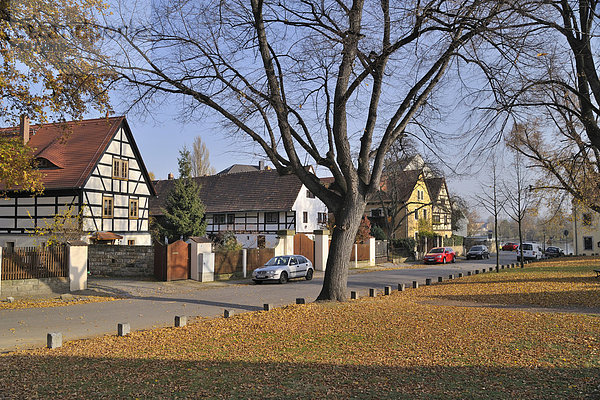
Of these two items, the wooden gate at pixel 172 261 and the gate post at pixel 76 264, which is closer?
the gate post at pixel 76 264

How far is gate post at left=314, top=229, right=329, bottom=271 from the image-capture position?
3340 centimetres

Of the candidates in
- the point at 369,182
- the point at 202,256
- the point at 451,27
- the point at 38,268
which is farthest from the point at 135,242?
the point at 451,27

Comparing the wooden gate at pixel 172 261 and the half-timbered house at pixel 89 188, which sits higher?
the half-timbered house at pixel 89 188

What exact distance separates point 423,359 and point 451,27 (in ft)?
26.1

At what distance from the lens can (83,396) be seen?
6289mm

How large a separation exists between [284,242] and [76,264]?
1345 cm

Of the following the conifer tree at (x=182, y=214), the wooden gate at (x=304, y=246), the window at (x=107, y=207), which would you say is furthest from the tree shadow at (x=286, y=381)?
the conifer tree at (x=182, y=214)

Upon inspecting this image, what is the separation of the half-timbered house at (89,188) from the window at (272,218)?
13.1 metres

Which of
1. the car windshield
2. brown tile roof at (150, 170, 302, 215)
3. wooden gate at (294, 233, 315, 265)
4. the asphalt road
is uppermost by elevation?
brown tile roof at (150, 170, 302, 215)

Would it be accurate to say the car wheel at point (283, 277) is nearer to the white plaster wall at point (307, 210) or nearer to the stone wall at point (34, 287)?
the stone wall at point (34, 287)

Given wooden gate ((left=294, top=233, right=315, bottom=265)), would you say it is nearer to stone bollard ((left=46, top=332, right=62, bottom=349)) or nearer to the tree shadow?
stone bollard ((left=46, top=332, right=62, bottom=349))

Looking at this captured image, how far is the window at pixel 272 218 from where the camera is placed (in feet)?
152

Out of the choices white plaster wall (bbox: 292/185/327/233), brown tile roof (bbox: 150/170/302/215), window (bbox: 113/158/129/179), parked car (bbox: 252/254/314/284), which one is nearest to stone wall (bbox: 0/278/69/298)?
parked car (bbox: 252/254/314/284)

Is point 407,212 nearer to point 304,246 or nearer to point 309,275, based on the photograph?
point 304,246
